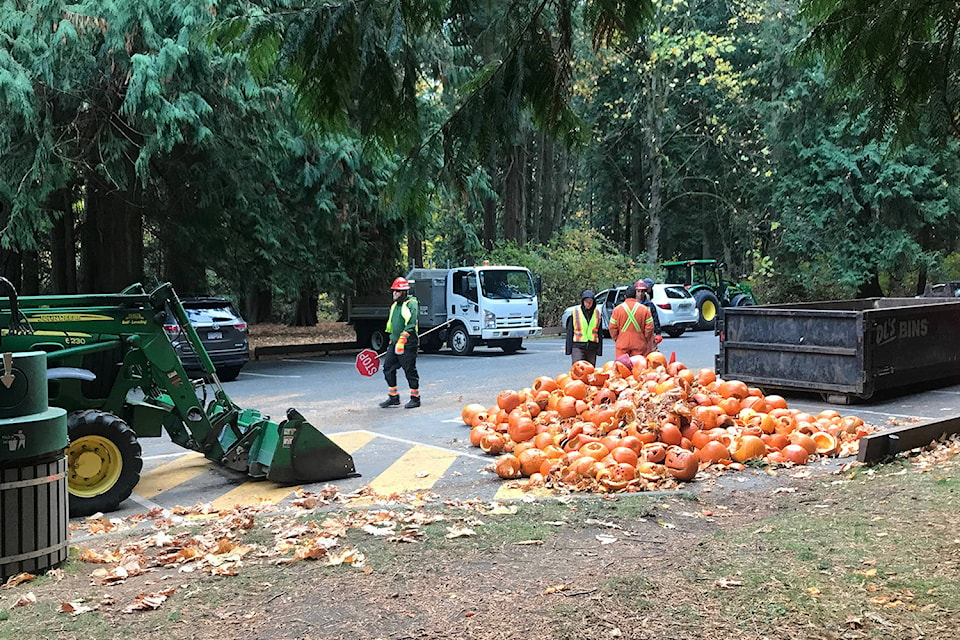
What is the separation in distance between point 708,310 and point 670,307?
13.0 feet

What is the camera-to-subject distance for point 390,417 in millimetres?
12242

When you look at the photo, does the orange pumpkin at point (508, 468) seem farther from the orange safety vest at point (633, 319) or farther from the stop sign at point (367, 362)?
the stop sign at point (367, 362)

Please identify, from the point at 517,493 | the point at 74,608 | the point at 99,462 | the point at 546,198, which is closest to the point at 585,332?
the point at 517,493

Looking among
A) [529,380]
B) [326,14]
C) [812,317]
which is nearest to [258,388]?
[529,380]


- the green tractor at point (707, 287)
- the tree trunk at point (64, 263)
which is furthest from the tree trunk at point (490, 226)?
the tree trunk at point (64, 263)

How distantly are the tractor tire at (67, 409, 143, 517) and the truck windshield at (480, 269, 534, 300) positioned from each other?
1504cm

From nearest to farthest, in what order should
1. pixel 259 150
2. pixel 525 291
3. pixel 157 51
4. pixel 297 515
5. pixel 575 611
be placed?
pixel 575 611, pixel 297 515, pixel 157 51, pixel 259 150, pixel 525 291

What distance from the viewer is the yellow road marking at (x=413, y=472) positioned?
805 cm

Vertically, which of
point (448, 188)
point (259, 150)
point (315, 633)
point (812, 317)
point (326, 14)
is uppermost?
point (259, 150)

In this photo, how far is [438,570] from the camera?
17.4 feet

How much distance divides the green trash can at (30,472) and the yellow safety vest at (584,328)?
8.25 m

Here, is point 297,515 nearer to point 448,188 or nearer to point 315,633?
point 315,633

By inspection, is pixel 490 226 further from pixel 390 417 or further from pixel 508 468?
pixel 508 468

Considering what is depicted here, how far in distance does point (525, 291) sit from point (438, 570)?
1825 centimetres
